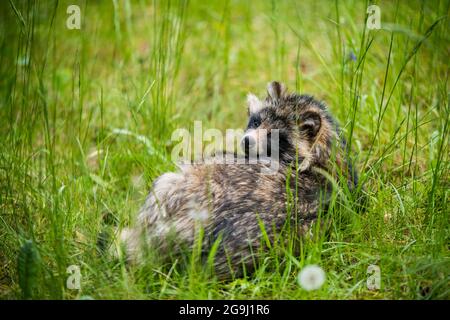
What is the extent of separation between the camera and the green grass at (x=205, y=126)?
3.24m

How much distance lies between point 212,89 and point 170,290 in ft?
10.7

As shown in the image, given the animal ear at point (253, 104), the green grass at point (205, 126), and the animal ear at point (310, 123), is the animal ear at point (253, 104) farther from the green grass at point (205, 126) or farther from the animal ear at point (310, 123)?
the green grass at point (205, 126)

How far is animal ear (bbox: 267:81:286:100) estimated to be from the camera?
4.42m

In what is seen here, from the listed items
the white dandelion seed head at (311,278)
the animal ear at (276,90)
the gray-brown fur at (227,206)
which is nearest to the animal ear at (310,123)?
the gray-brown fur at (227,206)

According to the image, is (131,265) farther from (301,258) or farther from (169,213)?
(301,258)

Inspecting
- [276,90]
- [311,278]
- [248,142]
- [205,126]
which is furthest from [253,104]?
[311,278]

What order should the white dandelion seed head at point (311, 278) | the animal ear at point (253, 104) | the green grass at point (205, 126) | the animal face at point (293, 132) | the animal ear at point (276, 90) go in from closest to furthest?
the white dandelion seed head at point (311, 278), the green grass at point (205, 126), the animal face at point (293, 132), the animal ear at point (276, 90), the animal ear at point (253, 104)

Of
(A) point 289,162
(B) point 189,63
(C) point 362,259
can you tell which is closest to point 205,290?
(C) point 362,259

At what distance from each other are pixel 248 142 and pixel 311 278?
139 centimetres

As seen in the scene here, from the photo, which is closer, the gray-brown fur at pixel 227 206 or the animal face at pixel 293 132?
the gray-brown fur at pixel 227 206

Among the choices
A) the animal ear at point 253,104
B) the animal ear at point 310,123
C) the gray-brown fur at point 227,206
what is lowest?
the gray-brown fur at point 227,206

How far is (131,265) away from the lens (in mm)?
3377

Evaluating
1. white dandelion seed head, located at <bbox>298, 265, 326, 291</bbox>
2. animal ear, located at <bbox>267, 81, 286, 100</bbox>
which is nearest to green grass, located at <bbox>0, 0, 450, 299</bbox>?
white dandelion seed head, located at <bbox>298, 265, 326, 291</bbox>

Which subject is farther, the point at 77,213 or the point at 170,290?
the point at 77,213
